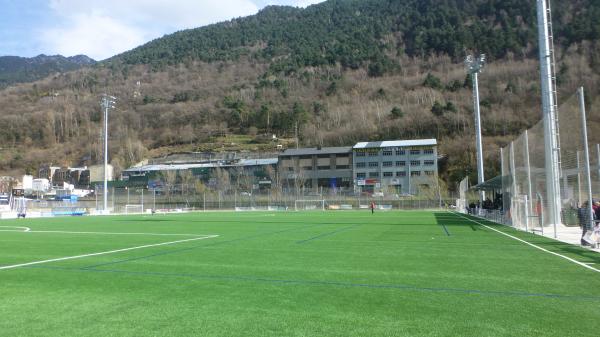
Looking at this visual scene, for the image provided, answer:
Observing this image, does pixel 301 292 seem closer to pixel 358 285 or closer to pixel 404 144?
pixel 358 285

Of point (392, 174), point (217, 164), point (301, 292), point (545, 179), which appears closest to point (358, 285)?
point (301, 292)

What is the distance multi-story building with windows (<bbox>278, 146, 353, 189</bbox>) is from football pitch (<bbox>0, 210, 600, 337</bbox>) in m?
87.6

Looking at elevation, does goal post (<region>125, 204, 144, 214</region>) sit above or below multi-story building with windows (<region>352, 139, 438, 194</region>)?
below

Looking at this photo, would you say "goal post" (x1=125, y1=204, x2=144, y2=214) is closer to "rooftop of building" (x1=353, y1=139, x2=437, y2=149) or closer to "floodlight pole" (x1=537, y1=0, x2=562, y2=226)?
"floodlight pole" (x1=537, y1=0, x2=562, y2=226)

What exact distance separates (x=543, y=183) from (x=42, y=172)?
15036cm

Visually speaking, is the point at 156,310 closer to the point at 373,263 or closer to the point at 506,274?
the point at 373,263

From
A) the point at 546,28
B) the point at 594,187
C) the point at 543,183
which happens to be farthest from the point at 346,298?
the point at 546,28

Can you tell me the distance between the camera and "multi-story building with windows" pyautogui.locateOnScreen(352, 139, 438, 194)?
9256 centimetres

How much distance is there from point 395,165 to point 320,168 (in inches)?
683

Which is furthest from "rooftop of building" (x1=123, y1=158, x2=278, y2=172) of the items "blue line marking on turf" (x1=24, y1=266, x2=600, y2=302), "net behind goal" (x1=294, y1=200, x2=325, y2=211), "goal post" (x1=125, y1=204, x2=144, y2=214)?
"blue line marking on turf" (x1=24, y1=266, x2=600, y2=302)

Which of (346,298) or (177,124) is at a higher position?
(177,124)

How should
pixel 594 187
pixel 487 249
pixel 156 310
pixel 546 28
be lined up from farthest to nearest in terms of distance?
pixel 546 28, pixel 594 187, pixel 487 249, pixel 156 310

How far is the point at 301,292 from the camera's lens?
7.16 metres

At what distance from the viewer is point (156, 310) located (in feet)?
19.9
